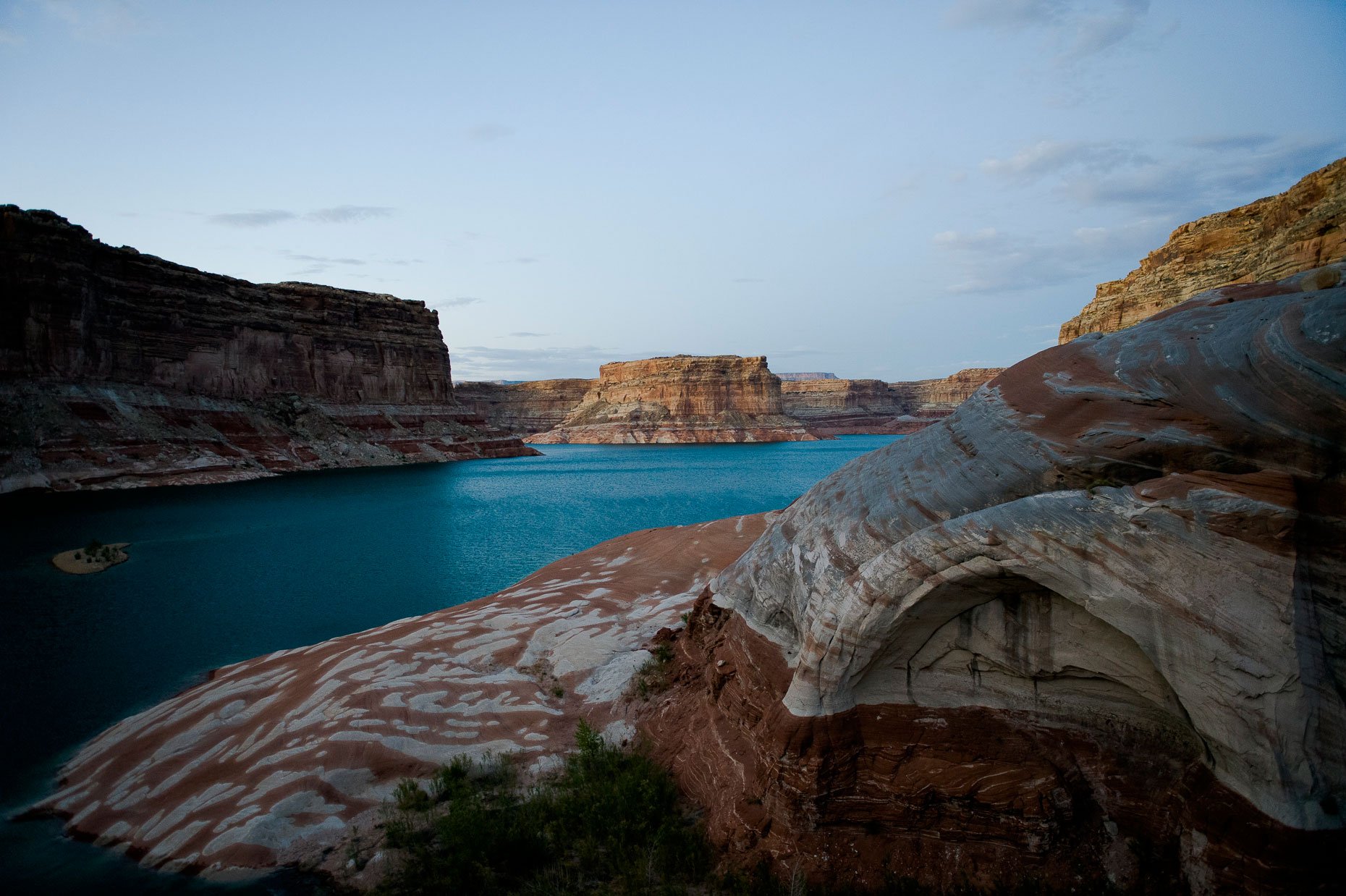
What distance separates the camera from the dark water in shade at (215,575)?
11.5 metres

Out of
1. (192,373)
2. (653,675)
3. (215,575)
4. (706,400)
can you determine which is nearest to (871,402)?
(706,400)

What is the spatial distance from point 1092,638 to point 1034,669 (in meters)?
0.60

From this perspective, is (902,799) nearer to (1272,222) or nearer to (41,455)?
(1272,222)

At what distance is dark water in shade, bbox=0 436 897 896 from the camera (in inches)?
451

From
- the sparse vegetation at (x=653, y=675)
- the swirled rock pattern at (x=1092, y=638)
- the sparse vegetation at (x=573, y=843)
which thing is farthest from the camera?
the sparse vegetation at (x=653, y=675)

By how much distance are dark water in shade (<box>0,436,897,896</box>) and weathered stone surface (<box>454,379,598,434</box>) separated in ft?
305

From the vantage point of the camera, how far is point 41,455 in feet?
139

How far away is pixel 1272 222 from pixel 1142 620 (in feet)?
85.3

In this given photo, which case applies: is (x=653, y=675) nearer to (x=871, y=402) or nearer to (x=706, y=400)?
(x=706, y=400)

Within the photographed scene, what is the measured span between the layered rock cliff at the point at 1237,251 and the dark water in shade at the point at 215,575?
814 inches

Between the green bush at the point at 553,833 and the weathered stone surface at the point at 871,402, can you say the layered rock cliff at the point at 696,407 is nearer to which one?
the weathered stone surface at the point at 871,402

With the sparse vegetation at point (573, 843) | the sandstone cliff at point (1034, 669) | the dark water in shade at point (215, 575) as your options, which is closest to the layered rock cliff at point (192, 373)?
the dark water in shade at point (215, 575)

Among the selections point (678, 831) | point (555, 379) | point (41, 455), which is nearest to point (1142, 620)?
point (678, 831)

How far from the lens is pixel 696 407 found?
12575cm
